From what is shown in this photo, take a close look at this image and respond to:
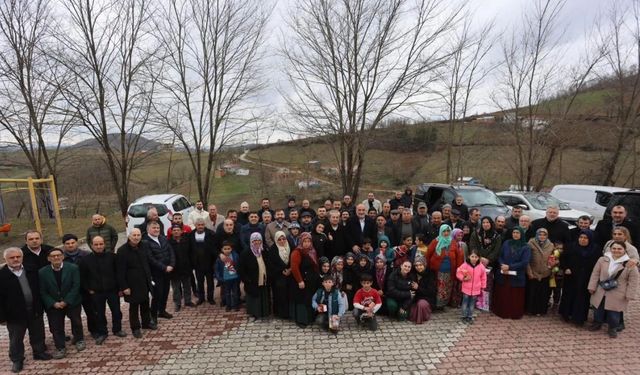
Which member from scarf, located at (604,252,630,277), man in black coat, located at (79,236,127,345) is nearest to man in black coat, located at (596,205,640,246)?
scarf, located at (604,252,630,277)

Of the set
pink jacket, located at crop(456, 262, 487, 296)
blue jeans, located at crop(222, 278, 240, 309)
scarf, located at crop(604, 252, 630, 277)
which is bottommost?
blue jeans, located at crop(222, 278, 240, 309)

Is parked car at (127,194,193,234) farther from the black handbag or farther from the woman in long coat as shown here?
the black handbag

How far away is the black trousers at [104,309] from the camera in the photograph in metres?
4.71

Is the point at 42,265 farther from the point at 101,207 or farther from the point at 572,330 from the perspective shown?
the point at 101,207

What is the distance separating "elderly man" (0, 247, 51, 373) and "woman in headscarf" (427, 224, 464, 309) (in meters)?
5.69

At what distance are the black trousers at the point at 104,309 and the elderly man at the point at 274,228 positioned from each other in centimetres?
251

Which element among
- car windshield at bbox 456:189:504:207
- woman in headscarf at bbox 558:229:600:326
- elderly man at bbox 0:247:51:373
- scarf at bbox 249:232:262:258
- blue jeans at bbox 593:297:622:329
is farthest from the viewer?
car windshield at bbox 456:189:504:207

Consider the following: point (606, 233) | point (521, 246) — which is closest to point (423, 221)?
point (521, 246)

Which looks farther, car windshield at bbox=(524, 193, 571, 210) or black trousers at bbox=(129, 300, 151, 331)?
car windshield at bbox=(524, 193, 571, 210)

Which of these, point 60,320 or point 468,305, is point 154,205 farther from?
point 468,305

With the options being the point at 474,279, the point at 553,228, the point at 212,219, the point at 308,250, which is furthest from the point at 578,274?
the point at 212,219

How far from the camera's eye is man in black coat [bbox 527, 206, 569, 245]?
5672 mm

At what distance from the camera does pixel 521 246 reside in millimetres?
5418

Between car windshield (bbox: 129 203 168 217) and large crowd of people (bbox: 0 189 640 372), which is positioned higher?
car windshield (bbox: 129 203 168 217)
